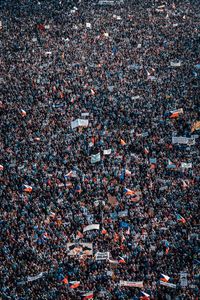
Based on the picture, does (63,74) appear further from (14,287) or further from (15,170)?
(14,287)

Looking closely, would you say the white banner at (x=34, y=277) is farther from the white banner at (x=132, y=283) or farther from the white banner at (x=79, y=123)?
the white banner at (x=79, y=123)

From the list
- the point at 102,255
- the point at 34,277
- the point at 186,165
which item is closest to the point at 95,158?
the point at 186,165

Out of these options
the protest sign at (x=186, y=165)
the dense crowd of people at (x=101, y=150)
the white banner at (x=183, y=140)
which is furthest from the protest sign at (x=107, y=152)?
the protest sign at (x=186, y=165)

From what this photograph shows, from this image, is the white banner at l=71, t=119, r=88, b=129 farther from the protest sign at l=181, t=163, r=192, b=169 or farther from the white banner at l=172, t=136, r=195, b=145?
the protest sign at l=181, t=163, r=192, b=169

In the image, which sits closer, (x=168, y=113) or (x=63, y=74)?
(x=168, y=113)

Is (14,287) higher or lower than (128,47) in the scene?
lower

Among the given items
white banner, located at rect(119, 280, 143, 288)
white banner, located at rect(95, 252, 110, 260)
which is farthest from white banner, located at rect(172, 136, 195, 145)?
white banner, located at rect(119, 280, 143, 288)

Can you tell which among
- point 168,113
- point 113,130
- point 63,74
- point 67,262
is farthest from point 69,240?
point 63,74
